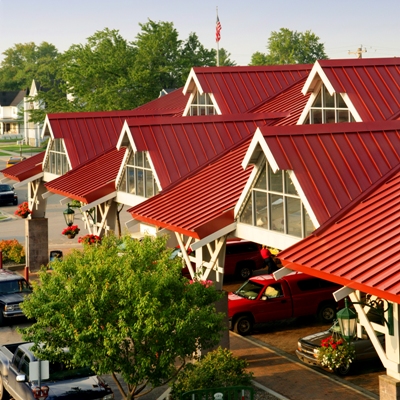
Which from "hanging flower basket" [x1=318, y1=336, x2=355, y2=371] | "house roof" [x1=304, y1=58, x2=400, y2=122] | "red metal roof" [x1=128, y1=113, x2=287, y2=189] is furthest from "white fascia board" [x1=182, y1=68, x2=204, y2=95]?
"hanging flower basket" [x1=318, y1=336, x2=355, y2=371]

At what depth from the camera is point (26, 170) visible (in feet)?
116

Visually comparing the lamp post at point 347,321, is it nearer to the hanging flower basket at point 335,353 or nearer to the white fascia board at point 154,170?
the hanging flower basket at point 335,353

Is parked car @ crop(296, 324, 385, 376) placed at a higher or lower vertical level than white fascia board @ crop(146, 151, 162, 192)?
lower

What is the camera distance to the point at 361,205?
56.9 ft

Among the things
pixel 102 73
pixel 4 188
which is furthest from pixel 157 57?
pixel 4 188

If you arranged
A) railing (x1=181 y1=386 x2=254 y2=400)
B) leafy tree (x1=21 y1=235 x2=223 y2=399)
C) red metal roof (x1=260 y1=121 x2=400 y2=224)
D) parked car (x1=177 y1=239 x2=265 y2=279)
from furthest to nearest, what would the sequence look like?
parked car (x1=177 y1=239 x2=265 y2=279) < red metal roof (x1=260 y1=121 x2=400 y2=224) < railing (x1=181 y1=386 x2=254 y2=400) < leafy tree (x1=21 y1=235 x2=223 y2=399)

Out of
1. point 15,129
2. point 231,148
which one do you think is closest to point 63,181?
point 231,148

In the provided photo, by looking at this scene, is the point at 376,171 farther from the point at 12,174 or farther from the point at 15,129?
the point at 15,129

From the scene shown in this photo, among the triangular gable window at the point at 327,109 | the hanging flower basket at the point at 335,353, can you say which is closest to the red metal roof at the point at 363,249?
the hanging flower basket at the point at 335,353

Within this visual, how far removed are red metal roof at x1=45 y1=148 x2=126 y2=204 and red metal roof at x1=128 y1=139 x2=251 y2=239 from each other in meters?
4.30

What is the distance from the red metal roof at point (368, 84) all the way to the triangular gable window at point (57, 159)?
13.0 m

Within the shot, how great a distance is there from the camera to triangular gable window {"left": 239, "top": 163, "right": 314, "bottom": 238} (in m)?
17.8

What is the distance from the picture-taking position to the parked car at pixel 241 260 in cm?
3366

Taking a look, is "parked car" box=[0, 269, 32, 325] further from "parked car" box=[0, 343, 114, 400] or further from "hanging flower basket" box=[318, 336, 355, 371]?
"hanging flower basket" box=[318, 336, 355, 371]
